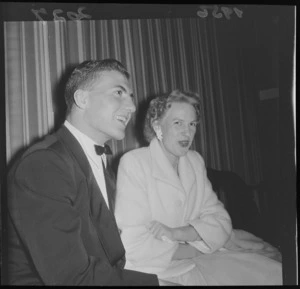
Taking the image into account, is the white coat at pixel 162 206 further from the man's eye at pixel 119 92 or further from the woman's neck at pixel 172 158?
the man's eye at pixel 119 92

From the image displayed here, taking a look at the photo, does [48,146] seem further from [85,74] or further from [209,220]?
[209,220]

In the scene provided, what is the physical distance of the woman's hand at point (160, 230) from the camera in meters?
1.48

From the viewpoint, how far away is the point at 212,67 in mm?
1633

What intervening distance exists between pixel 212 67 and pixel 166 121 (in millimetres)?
311

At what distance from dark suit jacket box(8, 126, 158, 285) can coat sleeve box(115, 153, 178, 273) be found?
35 mm

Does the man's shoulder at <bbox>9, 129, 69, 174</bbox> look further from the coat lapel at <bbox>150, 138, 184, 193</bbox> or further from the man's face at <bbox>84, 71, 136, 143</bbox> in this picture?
the coat lapel at <bbox>150, 138, 184, 193</bbox>

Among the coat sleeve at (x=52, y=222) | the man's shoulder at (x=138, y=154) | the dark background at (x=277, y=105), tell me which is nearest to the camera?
the coat sleeve at (x=52, y=222)

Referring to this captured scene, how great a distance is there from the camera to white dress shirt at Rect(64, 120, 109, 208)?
1430 mm

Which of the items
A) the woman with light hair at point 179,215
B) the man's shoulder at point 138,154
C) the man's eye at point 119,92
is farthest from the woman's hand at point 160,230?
the man's eye at point 119,92

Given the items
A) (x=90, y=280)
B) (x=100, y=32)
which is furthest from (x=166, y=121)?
(x=90, y=280)

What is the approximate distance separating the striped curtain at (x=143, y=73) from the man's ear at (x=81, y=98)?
0.08 meters

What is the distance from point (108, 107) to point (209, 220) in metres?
0.59

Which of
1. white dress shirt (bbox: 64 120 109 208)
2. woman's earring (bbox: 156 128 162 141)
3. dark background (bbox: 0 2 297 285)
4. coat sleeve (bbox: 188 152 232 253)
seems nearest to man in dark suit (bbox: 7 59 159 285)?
white dress shirt (bbox: 64 120 109 208)

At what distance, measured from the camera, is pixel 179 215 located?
155 centimetres
